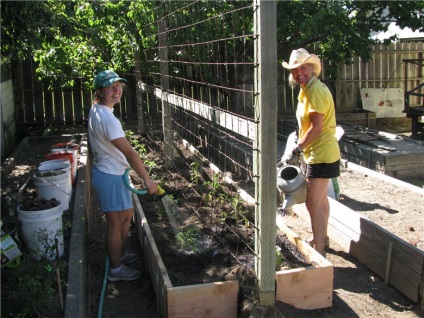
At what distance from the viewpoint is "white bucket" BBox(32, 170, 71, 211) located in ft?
16.2

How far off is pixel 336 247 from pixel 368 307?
1152 millimetres

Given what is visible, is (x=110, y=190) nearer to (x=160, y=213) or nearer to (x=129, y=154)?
(x=129, y=154)

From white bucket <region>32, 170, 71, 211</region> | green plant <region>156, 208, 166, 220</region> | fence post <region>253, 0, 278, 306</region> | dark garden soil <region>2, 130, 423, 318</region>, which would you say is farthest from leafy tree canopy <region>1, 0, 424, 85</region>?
fence post <region>253, 0, 278, 306</region>

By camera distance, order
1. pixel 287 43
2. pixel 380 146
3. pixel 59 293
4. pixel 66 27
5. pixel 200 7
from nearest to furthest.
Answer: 1. pixel 59 293
2. pixel 66 27
3. pixel 200 7
4. pixel 380 146
5. pixel 287 43

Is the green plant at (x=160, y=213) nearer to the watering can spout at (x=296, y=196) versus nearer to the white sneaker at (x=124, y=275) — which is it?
the white sneaker at (x=124, y=275)

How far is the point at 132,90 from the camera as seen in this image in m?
11.4

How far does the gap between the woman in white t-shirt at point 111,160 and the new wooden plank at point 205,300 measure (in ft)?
2.75

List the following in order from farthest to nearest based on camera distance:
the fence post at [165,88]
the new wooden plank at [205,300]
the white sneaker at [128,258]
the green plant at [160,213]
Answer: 1. the fence post at [165,88]
2. the green plant at [160,213]
3. the white sneaker at [128,258]
4. the new wooden plank at [205,300]

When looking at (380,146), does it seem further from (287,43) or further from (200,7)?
(200,7)

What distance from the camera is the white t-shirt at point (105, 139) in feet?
12.1

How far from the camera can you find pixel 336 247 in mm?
4867

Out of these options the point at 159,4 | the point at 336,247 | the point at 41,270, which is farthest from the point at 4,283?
the point at 159,4

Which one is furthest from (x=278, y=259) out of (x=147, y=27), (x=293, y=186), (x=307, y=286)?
(x=147, y=27)

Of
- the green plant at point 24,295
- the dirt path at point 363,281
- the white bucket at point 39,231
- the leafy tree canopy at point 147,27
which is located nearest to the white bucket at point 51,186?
the white bucket at point 39,231
